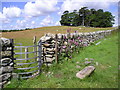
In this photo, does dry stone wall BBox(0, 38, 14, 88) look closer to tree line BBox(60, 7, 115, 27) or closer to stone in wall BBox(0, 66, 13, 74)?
stone in wall BBox(0, 66, 13, 74)

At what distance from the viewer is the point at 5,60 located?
13.7 ft

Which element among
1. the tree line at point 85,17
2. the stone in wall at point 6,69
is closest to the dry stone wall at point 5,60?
the stone in wall at point 6,69

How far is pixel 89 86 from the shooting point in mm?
4070

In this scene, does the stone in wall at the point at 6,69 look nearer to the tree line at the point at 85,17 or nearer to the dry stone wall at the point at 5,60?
the dry stone wall at the point at 5,60

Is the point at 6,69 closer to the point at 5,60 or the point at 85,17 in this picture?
the point at 5,60

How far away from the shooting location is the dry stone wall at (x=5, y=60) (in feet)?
13.3

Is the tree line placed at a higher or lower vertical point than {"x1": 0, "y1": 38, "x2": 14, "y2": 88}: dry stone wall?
higher

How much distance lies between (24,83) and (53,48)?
2.70 meters

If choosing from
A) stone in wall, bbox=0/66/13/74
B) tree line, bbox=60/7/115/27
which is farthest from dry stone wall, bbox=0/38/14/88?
tree line, bbox=60/7/115/27

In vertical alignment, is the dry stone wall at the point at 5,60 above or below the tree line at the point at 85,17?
below

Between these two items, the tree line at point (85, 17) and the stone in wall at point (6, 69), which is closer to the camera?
the stone in wall at point (6, 69)

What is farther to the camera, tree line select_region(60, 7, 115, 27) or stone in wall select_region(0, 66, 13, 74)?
tree line select_region(60, 7, 115, 27)

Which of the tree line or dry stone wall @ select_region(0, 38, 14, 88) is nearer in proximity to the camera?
dry stone wall @ select_region(0, 38, 14, 88)

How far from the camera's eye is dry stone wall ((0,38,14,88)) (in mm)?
4055
